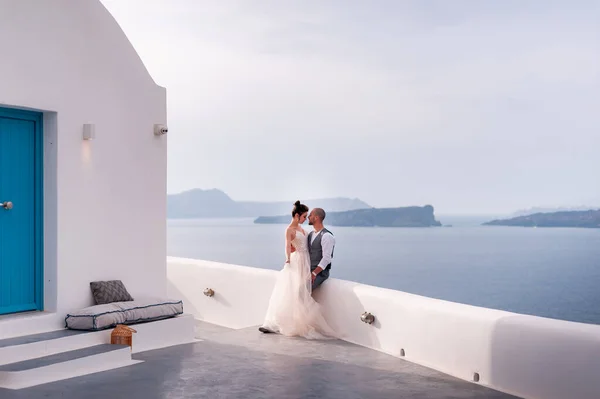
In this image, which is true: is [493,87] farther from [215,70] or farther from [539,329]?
[539,329]

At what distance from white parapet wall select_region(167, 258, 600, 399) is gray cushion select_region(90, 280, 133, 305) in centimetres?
192

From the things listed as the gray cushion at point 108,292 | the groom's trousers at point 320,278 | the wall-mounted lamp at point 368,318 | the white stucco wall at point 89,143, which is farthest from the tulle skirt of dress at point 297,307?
the gray cushion at point 108,292

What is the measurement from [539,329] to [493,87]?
50.1m

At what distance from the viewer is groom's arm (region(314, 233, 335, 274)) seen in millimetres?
7855

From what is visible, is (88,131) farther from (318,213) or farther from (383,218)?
(383,218)

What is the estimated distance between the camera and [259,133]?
188 ft

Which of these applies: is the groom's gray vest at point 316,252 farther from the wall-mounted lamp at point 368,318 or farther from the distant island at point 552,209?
the distant island at point 552,209

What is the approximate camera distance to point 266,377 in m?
5.93

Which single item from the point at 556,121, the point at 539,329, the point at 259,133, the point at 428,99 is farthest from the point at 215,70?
the point at 539,329

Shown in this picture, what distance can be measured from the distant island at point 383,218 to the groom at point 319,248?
4925 centimetres

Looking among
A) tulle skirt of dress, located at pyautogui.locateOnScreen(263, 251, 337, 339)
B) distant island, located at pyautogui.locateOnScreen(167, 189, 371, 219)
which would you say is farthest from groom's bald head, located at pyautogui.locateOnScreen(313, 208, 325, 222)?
distant island, located at pyautogui.locateOnScreen(167, 189, 371, 219)

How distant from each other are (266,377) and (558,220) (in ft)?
174

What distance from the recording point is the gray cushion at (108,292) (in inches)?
281

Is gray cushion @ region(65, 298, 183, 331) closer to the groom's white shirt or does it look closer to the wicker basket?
the wicker basket
